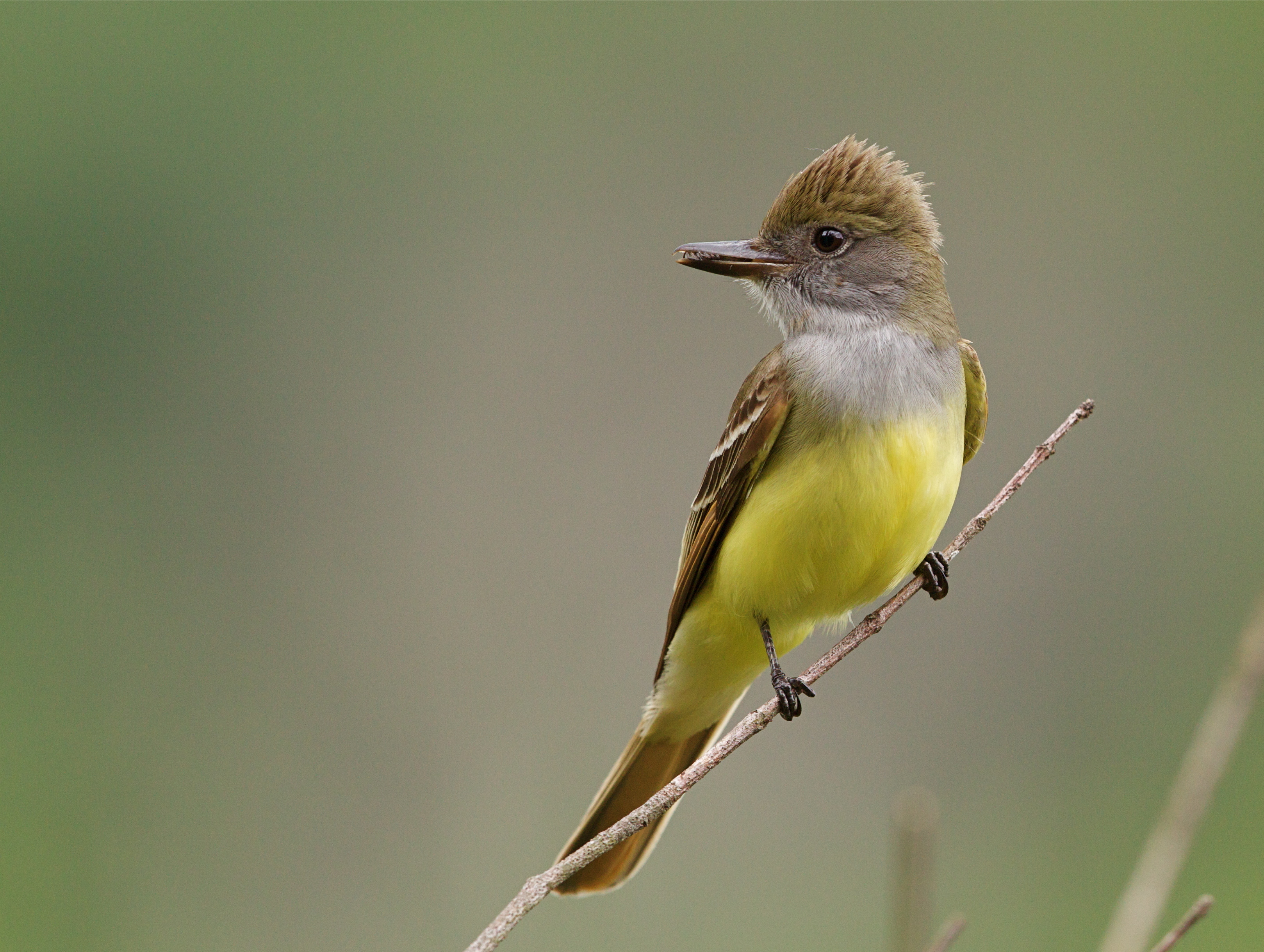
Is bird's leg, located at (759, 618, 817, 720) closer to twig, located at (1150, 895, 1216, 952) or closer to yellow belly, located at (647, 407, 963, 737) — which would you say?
yellow belly, located at (647, 407, 963, 737)

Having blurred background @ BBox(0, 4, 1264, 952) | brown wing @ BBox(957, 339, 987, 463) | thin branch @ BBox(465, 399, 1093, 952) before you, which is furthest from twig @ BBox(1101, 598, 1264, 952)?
blurred background @ BBox(0, 4, 1264, 952)

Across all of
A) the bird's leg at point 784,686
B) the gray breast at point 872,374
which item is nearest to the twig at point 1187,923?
the bird's leg at point 784,686

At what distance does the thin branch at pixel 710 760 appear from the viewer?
1.95m

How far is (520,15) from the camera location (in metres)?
11.1

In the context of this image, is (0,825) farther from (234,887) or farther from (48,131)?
(48,131)

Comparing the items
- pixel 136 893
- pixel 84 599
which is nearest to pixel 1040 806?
pixel 136 893

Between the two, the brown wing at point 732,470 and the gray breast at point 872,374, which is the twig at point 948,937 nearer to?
the gray breast at point 872,374

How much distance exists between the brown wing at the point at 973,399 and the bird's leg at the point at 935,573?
0.29 meters

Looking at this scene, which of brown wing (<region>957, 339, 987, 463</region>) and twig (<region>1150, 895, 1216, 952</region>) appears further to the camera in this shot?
brown wing (<region>957, 339, 987, 463</region>)

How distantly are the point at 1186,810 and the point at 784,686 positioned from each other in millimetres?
1665

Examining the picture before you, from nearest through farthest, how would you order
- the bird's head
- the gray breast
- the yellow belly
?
the yellow belly
the gray breast
the bird's head

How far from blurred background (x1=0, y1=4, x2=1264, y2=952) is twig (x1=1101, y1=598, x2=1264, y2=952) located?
397 cm

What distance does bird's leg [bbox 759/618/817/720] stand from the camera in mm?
3496

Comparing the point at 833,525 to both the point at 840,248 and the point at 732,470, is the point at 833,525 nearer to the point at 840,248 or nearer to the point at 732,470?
the point at 732,470
